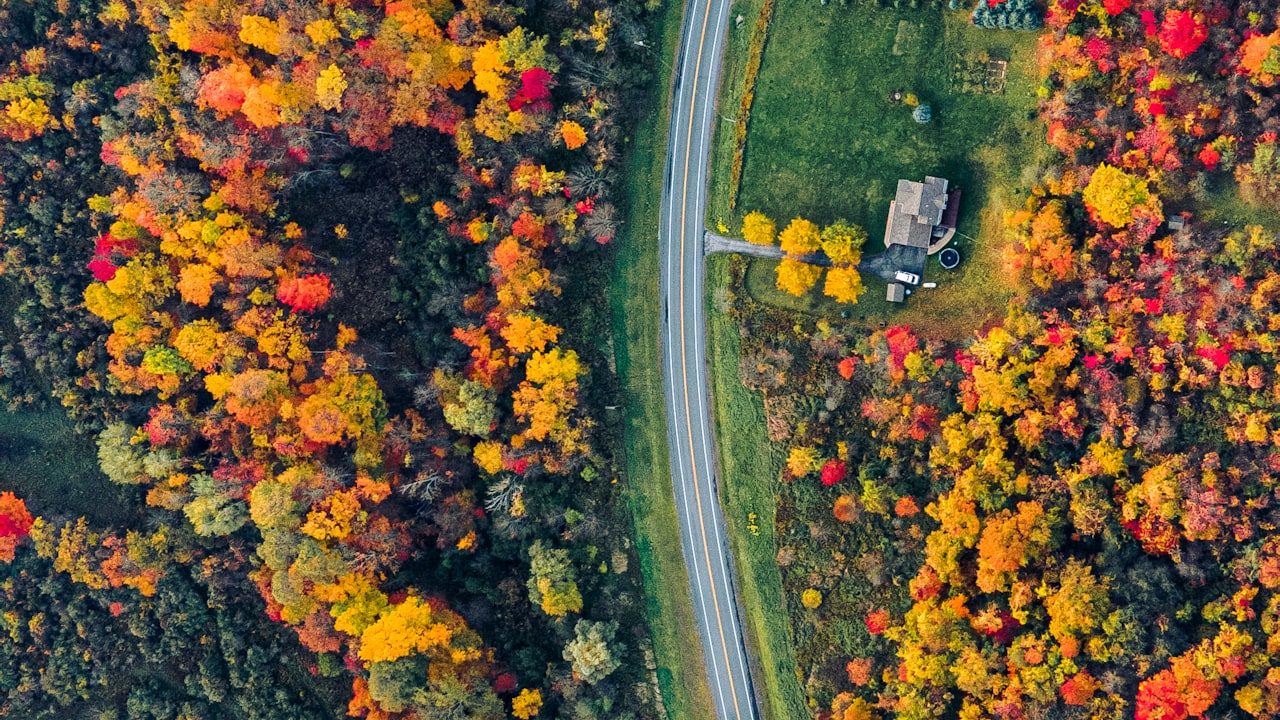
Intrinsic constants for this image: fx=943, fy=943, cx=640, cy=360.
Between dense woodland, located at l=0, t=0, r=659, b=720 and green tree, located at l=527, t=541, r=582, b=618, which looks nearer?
dense woodland, located at l=0, t=0, r=659, b=720

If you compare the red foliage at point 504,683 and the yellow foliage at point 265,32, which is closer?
the yellow foliage at point 265,32

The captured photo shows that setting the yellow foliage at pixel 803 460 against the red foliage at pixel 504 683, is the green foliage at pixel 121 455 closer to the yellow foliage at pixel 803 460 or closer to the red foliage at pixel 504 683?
the red foliage at pixel 504 683

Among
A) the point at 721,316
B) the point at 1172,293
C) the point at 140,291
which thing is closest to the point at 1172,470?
the point at 1172,293

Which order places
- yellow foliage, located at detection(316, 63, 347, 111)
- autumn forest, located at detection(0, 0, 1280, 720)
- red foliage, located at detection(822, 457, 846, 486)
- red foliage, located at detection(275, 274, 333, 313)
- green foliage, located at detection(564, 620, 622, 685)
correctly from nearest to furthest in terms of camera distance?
autumn forest, located at detection(0, 0, 1280, 720), yellow foliage, located at detection(316, 63, 347, 111), green foliage, located at detection(564, 620, 622, 685), red foliage, located at detection(822, 457, 846, 486), red foliage, located at detection(275, 274, 333, 313)

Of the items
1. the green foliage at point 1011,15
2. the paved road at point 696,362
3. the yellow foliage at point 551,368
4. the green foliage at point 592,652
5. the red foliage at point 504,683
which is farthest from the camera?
the paved road at point 696,362

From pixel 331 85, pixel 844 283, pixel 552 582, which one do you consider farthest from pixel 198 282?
pixel 844 283

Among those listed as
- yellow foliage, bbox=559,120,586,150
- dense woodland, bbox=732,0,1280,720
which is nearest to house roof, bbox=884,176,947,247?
dense woodland, bbox=732,0,1280,720

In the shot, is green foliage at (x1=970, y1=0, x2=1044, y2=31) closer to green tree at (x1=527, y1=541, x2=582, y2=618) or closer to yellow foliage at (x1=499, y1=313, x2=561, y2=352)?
yellow foliage at (x1=499, y1=313, x2=561, y2=352)

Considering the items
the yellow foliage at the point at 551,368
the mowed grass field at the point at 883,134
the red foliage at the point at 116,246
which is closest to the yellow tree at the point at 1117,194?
the mowed grass field at the point at 883,134
